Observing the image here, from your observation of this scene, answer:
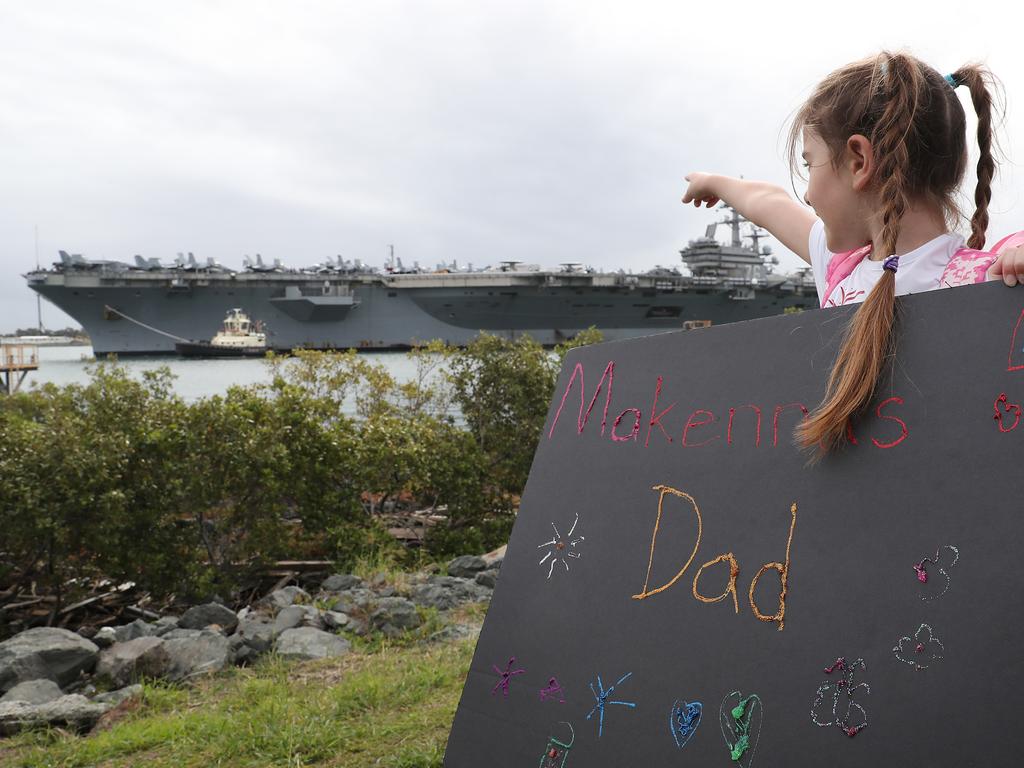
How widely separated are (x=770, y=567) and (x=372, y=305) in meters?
31.4

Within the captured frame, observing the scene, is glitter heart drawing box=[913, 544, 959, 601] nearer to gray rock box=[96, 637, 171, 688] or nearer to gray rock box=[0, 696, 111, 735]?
gray rock box=[0, 696, 111, 735]

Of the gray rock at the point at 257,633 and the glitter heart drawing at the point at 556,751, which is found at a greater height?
the glitter heart drawing at the point at 556,751

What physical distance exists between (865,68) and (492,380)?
7.94m

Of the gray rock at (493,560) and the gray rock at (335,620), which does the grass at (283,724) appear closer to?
the gray rock at (335,620)

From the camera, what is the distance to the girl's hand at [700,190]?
5.96 ft

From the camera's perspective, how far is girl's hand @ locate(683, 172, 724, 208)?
5.96 ft

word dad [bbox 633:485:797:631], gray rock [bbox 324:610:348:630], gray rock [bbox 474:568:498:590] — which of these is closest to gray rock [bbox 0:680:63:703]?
gray rock [bbox 324:610:348:630]

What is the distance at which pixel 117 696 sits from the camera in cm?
352

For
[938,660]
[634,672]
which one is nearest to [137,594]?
[634,672]

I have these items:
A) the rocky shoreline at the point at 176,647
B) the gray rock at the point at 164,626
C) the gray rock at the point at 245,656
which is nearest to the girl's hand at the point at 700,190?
the rocky shoreline at the point at 176,647

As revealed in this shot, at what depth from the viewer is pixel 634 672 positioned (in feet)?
4.39

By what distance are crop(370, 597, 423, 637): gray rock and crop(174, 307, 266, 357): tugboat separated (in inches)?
916

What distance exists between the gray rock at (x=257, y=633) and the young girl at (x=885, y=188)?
362 centimetres

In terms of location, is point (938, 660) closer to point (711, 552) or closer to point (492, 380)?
point (711, 552)
